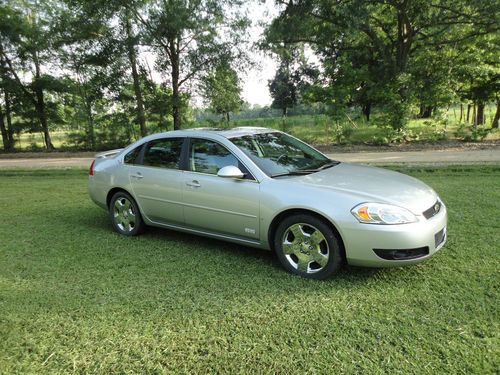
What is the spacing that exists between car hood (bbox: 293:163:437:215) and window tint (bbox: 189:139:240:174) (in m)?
0.87

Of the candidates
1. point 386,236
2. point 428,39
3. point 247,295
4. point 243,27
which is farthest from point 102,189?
point 428,39

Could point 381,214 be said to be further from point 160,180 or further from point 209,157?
point 160,180

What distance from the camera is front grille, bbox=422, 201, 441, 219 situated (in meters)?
3.61

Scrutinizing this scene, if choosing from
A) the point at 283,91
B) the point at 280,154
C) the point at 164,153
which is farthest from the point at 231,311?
the point at 283,91

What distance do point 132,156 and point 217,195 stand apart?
173 cm

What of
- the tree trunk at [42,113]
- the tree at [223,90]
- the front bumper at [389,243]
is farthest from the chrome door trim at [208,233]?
the tree trunk at [42,113]

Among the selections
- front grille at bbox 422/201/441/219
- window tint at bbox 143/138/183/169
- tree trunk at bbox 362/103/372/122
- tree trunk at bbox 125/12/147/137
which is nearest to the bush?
tree trunk at bbox 362/103/372/122

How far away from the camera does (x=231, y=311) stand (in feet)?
10.6

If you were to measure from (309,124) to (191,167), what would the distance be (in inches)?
602

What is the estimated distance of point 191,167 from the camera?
465 cm

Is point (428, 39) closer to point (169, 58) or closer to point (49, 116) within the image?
point (169, 58)

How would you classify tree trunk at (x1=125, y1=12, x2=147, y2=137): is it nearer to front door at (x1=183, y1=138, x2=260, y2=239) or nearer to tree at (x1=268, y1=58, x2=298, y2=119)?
front door at (x1=183, y1=138, x2=260, y2=239)

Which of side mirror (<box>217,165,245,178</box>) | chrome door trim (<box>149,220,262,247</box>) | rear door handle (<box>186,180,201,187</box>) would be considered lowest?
chrome door trim (<box>149,220,262,247</box>)

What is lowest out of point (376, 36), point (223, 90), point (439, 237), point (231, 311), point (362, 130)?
point (231, 311)
